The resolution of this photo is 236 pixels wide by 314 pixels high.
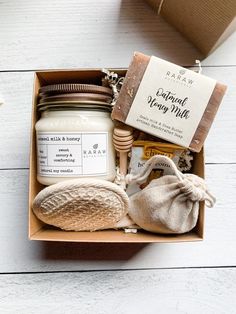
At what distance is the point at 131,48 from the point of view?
73 cm

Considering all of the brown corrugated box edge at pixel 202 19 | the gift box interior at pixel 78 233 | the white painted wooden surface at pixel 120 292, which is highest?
the brown corrugated box edge at pixel 202 19

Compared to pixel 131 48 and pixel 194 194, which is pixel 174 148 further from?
pixel 131 48

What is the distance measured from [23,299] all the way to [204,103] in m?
0.44

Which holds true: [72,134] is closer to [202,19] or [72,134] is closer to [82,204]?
[82,204]

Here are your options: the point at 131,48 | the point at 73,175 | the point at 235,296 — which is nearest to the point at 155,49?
the point at 131,48

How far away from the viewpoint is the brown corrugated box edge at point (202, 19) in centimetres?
62

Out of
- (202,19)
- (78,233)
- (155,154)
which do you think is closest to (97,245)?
(78,233)

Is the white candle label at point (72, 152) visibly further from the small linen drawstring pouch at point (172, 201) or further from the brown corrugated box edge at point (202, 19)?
the brown corrugated box edge at point (202, 19)

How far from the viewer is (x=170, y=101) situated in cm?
63

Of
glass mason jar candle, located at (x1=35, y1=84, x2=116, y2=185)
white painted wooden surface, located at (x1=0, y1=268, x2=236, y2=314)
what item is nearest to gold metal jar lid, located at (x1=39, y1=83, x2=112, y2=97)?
glass mason jar candle, located at (x1=35, y1=84, x2=116, y2=185)

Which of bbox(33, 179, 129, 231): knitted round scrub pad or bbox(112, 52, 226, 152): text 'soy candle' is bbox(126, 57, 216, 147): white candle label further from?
bbox(33, 179, 129, 231): knitted round scrub pad

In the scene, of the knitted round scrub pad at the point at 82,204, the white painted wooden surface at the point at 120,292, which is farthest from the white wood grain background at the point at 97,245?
the knitted round scrub pad at the point at 82,204

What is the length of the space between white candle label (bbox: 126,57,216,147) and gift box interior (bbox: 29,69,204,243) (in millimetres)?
48

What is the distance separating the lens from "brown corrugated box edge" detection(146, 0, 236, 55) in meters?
0.62
